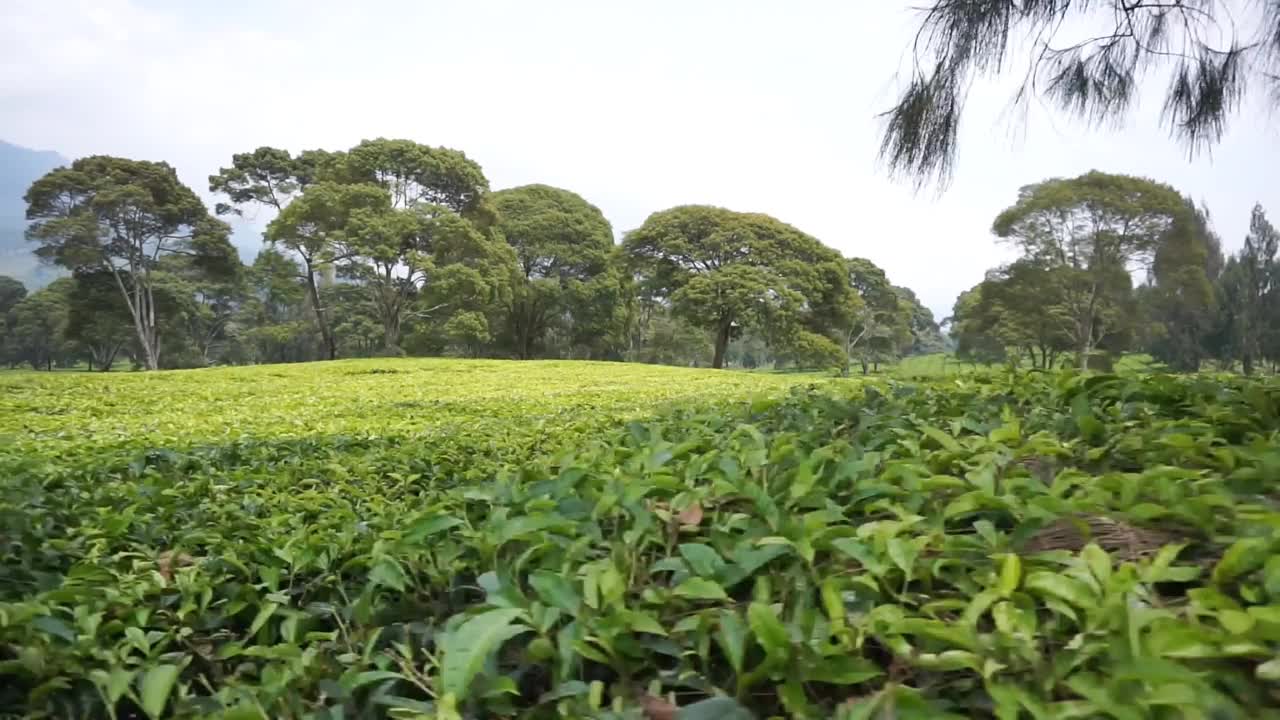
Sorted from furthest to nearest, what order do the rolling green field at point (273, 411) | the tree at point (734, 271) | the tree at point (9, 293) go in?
the tree at point (9, 293), the tree at point (734, 271), the rolling green field at point (273, 411)

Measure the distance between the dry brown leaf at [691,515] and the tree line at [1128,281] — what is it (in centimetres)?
1575

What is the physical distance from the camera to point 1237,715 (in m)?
0.57

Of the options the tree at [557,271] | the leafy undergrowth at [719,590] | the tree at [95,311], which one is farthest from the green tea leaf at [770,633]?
the tree at [95,311]

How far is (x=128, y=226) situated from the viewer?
15906 mm

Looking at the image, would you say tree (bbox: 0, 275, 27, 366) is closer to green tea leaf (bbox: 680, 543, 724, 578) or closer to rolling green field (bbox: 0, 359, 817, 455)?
rolling green field (bbox: 0, 359, 817, 455)

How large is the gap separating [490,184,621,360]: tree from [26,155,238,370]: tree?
7534mm

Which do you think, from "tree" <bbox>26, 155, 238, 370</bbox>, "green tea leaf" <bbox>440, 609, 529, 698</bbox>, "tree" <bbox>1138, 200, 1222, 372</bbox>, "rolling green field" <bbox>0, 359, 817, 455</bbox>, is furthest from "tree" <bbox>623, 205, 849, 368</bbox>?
"green tea leaf" <bbox>440, 609, 529, 698</bbox>

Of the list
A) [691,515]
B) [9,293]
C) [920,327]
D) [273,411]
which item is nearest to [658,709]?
[691,515]

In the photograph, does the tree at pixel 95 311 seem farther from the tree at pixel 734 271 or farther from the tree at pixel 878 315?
the tree at pixel 878 315

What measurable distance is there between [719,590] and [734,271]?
1702cm

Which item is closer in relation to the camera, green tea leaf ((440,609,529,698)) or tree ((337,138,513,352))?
green tea leaf ((440,609,529,698))

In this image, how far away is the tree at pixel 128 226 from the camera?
15023mm

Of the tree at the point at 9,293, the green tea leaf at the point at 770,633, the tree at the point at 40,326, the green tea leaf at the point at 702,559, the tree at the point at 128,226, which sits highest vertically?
the tree at the point at 128,226

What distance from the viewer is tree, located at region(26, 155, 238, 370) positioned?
15023 millimetres
